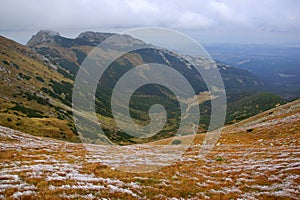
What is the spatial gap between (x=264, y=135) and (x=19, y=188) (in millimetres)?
62193

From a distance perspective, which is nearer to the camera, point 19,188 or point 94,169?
point 19,188

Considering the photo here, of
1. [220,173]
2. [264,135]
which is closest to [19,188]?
[220,173]

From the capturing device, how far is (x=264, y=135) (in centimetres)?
6431

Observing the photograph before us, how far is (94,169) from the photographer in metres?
27.3

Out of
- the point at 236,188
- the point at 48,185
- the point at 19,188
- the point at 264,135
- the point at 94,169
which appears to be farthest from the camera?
the point at 264,135

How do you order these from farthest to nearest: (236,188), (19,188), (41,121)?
(41,121), (236,188), (19,188)

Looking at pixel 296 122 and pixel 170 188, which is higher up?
pixel 170 188

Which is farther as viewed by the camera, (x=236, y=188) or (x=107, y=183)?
(x=236, y=188)

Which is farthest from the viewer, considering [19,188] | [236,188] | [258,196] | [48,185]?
[236,188]

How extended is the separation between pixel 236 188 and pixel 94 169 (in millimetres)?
15281

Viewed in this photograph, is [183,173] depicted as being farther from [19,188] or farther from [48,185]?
[19,188]

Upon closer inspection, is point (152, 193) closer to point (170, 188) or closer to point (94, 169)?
point (170, 188)

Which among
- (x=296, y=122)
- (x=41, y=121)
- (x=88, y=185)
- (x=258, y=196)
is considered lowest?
(x=41, y=121)

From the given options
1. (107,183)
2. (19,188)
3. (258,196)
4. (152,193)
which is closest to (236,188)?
(258,196)
